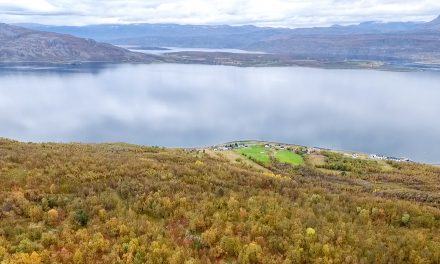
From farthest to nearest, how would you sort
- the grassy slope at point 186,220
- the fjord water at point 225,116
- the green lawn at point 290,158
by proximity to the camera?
1. the fjord water at point 225,116
2. the green lawn at point 290,158
3. the grassy slope at point 186,220

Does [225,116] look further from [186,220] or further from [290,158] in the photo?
[186,220]

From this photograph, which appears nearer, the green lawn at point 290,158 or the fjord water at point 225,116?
the green lawn at point 290,158

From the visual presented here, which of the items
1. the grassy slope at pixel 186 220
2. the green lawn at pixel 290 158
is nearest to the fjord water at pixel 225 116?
the green lawn at pixel 290 158

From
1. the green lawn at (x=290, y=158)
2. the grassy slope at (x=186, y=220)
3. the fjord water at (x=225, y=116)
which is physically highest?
the grassy slope at (x=186, y=220)

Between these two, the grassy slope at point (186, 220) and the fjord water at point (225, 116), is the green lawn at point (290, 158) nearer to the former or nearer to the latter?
the grassy slope at point (186, 220)

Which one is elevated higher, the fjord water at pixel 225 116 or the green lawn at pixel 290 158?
the green lawn at pixel 290 158

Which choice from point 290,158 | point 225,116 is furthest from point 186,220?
point 225,116

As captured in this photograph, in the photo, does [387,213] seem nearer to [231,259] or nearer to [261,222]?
[261,222]
